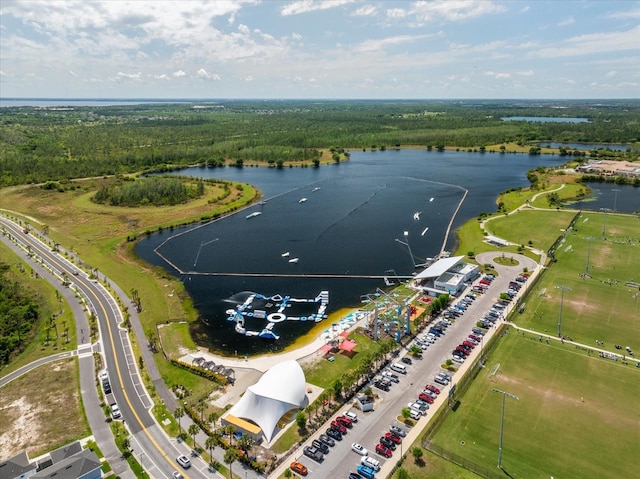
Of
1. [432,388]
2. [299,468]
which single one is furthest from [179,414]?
[432,388]

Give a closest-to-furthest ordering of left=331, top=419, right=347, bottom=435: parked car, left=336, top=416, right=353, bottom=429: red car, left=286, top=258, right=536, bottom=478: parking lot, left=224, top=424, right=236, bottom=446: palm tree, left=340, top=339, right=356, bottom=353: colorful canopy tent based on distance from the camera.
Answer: left=286, top=258, right=536, bottom=478: parking lot, left=224, top=424, right=236, bottom=446: palm tree, left=331, top=419, right=347, bottom=435: parked car, left=336, top=416, right=353, bottom=429: red car, left=340, top=339, right=356, bottom=353: colorful canopy tent

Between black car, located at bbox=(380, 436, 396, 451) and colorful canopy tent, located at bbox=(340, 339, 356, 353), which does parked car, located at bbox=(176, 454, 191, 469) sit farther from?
colorful canopy tent, located at bbox=(340, 339, 356, 353)

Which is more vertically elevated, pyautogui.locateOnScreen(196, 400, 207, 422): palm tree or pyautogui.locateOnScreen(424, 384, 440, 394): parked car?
pyautogui.locateOnScreen(424, 384, 440, 394): parked car

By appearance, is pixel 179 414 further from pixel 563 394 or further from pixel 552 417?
pixel 563 394

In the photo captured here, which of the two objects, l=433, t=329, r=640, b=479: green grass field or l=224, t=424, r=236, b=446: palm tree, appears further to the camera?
l=224, t=424, r=236, b=446: palm tree

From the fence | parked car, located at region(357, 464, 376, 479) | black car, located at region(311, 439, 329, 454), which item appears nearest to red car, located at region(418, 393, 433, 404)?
the fence

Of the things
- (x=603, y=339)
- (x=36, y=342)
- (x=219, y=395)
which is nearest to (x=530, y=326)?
(x=603, y=339)

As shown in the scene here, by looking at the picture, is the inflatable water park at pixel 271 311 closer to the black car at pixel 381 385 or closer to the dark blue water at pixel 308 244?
the dark blue water at pixel 308 244

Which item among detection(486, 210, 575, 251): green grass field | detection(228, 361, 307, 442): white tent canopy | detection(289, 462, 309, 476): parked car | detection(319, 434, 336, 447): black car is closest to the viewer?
detection(289, 462, 309, 476): parked car
